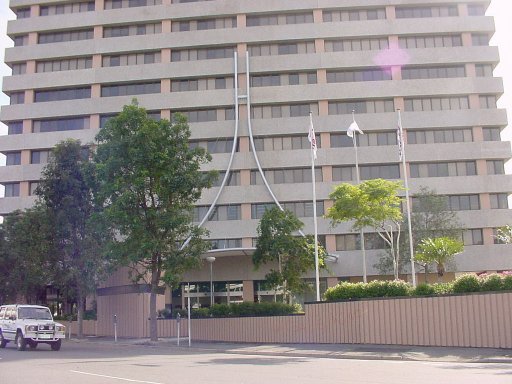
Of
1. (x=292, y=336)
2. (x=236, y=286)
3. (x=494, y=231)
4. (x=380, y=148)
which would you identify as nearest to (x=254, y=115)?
(x=380, y=148)

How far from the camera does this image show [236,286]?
167 ft

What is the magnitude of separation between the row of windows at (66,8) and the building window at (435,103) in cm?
3282

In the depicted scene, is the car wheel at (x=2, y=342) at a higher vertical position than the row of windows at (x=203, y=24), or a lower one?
lower

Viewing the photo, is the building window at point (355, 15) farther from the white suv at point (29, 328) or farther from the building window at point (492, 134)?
the white suv at point (29, 328)

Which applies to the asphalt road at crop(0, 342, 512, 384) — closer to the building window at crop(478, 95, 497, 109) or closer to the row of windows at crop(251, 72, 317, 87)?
the row of windows at crop(251, 72, 317, 87)

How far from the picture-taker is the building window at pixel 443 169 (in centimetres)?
5009

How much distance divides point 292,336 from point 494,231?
30.7m

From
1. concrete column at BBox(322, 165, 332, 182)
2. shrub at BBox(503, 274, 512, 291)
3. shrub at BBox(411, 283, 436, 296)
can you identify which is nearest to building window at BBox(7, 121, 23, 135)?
concrete column at BBox(322, 165, 332, 182)

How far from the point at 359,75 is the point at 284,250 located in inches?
1026

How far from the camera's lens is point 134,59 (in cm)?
5434

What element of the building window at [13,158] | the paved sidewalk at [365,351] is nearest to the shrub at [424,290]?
the paved sidewalk at [365,351]

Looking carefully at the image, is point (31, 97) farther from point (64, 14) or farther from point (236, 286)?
point (236, 286)

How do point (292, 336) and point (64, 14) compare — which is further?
point (64, 14)

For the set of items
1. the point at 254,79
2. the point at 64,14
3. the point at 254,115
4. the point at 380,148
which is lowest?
the point at 380,148
